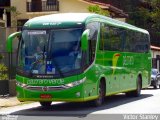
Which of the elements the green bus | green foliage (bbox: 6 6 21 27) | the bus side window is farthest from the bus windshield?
green foliage (bbox: 6 6 21 27)

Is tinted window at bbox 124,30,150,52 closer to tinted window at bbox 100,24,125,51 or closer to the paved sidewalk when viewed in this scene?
tinted window at bbox 100,24,125,51

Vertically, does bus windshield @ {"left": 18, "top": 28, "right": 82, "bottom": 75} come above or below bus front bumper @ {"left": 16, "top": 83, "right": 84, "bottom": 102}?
above

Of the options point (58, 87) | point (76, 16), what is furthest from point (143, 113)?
point (76, 16)

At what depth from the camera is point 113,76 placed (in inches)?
828

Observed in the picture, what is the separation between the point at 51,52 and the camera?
17562 mm

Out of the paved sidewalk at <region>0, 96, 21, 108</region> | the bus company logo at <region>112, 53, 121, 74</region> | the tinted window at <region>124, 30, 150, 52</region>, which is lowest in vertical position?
the paved sidewalk at <region>0, 96, 21, 108</region>

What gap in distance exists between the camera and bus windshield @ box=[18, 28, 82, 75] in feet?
57.0

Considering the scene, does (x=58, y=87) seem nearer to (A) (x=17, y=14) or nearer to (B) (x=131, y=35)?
(B) (x=131, y=35)

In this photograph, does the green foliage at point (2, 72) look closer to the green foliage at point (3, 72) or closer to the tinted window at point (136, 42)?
the green foliage at point (3, 72)

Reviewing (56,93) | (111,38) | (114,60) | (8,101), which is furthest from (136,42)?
(56,93)

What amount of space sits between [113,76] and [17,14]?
26.0 meters

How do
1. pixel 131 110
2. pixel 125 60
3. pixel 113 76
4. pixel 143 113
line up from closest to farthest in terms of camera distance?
pixel 143 113
pixel 131 110
pixel 113 76
pixel 125 60

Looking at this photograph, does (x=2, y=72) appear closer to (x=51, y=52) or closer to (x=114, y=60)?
(x=114, y=60)

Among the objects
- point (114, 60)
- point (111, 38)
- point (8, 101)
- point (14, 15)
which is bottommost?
point (8, 101)
